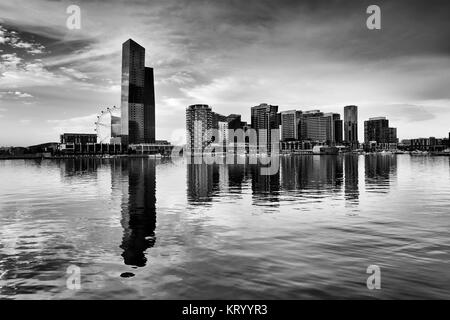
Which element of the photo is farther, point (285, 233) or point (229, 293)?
point (285, 233)

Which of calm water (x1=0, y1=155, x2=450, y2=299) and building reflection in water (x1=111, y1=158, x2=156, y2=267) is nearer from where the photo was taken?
calm water (x1=0, y1=155, x2=450, y2=299)

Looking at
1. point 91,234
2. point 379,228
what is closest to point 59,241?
point 91,234

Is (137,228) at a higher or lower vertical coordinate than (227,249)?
higher

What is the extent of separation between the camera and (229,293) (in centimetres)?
1892

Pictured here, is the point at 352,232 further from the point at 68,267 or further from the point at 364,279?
the point at 68,267

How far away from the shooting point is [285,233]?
32812 mm

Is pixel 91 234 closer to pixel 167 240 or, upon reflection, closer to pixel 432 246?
pixel 167 240

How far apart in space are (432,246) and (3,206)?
169 ft

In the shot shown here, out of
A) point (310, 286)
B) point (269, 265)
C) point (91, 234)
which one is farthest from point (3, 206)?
point (310, 286)

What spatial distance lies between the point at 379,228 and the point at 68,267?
1043 inches

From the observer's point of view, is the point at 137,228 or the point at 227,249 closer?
the point at 227,249

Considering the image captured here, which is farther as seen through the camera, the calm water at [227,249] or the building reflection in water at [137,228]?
the building reflection in water at [137,228]

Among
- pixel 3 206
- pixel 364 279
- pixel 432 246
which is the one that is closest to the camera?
pixel 364 279
